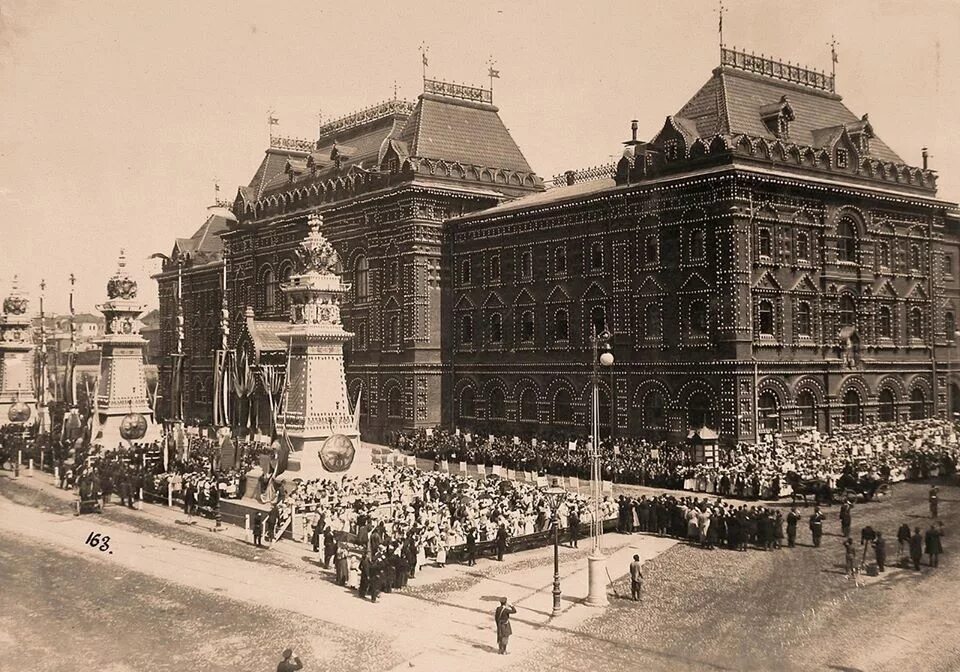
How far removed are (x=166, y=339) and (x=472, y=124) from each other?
37717mm

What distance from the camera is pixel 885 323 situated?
151 ft

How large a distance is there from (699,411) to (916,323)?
42.8 ft

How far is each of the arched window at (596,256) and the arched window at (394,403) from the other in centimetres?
1494

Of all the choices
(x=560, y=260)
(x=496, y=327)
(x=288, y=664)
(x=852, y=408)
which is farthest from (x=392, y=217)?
(x=288, y=664)

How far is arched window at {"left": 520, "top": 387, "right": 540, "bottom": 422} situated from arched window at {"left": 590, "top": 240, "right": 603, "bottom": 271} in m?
7.67

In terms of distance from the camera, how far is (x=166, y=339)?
83.5m

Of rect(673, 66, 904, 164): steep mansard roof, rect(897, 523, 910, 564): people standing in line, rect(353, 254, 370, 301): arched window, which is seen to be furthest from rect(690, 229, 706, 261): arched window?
rect(353, 254, 370, 301): arched window

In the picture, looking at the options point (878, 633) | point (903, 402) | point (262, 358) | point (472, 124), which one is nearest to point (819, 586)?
point (878, 633)

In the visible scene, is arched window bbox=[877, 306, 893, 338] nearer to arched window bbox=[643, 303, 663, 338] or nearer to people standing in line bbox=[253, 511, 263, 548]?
arched window bbox=[643, 303, 663, 338]

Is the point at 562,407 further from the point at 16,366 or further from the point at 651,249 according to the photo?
the point at 16,366

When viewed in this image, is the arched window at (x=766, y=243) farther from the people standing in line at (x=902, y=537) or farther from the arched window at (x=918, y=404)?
the people standing in line at (x=902, y=537)

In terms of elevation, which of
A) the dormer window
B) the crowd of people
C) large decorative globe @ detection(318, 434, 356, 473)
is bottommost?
the crowd of people

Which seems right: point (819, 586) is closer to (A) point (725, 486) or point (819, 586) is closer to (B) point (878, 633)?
(B) point (878, 633)

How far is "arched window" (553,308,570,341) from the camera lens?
49.4 meters
